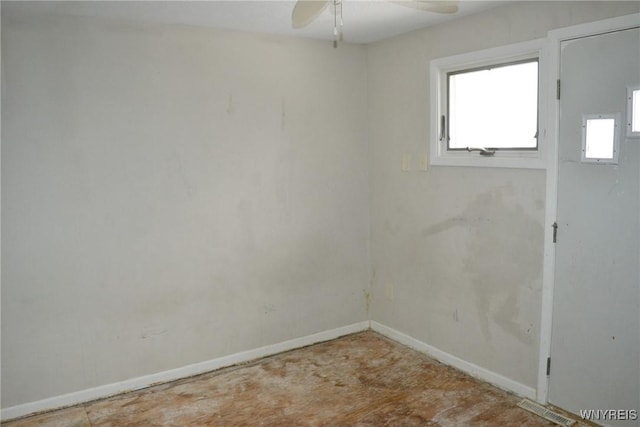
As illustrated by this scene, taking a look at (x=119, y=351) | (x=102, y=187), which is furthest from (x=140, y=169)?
(x=119, y=351)

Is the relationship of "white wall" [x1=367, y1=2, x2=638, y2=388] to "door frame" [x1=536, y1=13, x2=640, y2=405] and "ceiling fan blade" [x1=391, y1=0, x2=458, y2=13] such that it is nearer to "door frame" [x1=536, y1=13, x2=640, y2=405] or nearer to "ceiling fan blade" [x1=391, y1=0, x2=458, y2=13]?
"door frame" [x1=536, y1=13, x2=640, y2=405]

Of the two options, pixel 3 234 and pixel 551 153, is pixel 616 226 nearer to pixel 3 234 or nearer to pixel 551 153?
pixel 551 153

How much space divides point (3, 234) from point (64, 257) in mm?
346

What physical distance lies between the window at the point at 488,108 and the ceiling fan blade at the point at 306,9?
1475 mm

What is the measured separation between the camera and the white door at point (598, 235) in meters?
2.50

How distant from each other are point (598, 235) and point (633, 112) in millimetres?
644

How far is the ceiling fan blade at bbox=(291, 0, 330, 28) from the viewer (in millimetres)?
1969

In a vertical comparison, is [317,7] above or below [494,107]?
above

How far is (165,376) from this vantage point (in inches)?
133

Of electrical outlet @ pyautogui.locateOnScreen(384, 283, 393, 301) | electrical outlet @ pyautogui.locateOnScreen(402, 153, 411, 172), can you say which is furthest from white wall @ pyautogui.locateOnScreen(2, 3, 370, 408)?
electrical outlet @ pyautogui.locateOnScreen(402, 153, 411, 172)

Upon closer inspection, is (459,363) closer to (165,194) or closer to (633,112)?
(633,112)

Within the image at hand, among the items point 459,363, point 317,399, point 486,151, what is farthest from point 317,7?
point 459,363

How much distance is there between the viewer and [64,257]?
3.03 meters

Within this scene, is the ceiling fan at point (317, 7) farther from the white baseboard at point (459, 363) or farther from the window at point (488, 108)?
the white baseboard at point (459, 363)
